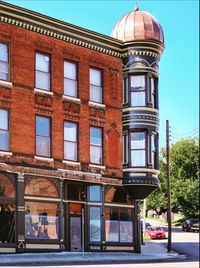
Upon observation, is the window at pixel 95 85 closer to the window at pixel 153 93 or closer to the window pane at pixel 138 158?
the window at pixel 153 93

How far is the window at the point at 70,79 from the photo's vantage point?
3669cm

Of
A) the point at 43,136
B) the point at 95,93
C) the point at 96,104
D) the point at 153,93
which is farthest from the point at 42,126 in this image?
the point at 153,93

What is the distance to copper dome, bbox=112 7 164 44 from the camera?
131 ft

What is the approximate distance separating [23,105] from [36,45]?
3471mm

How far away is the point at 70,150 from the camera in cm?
3641

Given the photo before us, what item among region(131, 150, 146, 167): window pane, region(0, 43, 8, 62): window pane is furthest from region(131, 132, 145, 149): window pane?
region(0, 43, 8, 62): window pane

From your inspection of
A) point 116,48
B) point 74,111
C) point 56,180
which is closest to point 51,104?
point 74,111

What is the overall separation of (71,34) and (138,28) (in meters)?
5.00

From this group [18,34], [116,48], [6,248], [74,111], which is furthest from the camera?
[116,48]

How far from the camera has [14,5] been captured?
111ft

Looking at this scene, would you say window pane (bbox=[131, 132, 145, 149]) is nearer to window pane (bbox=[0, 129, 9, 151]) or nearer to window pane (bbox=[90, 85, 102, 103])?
window pane (bbox=[90, 85, 102, 103])

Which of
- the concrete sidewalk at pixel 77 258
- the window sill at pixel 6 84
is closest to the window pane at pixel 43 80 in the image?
the window sill at pixel 6 84

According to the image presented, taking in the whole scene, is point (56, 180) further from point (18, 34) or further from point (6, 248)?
point (18, 34)

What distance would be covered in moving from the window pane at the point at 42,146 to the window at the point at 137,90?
22.9 feet
